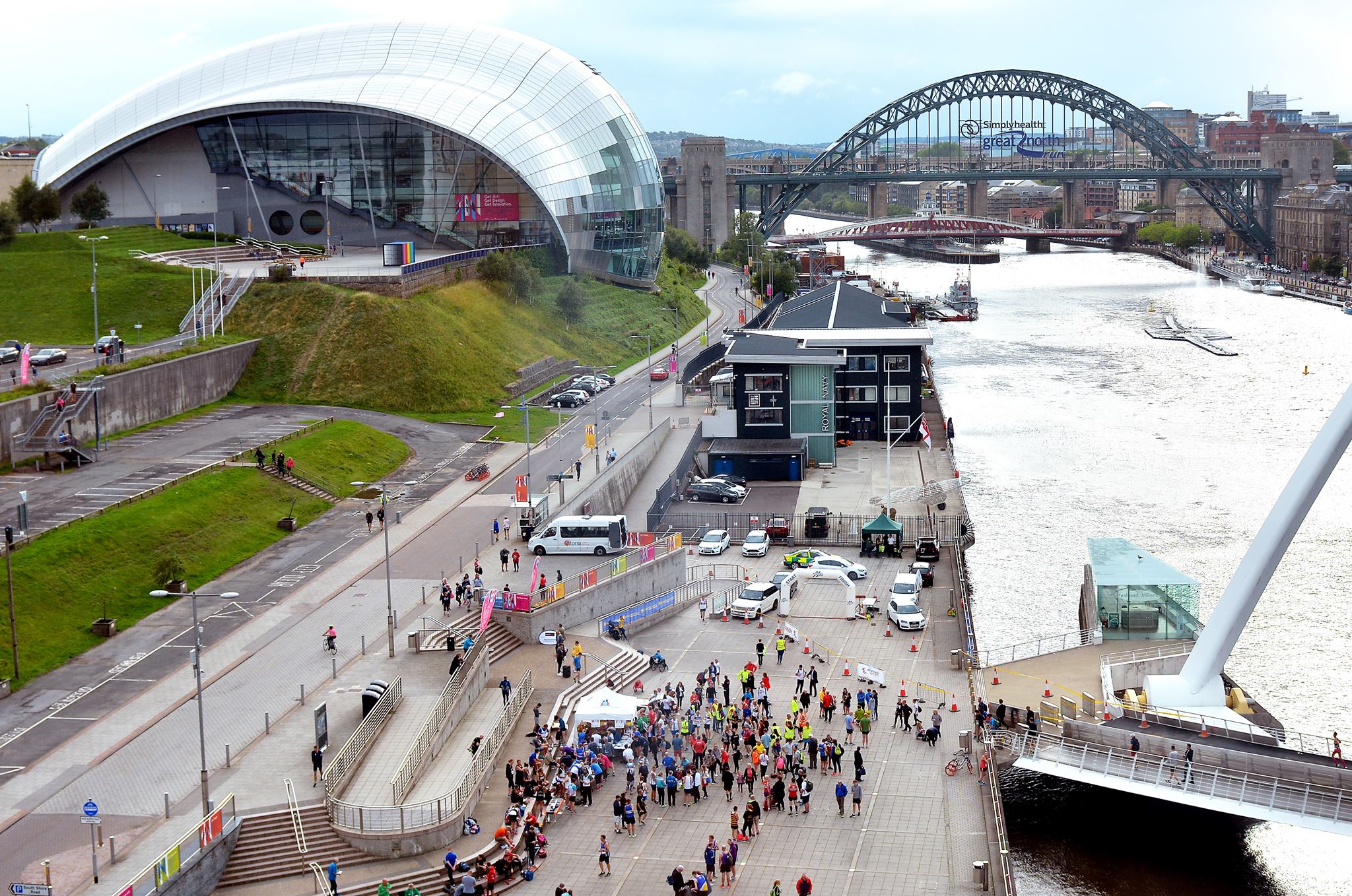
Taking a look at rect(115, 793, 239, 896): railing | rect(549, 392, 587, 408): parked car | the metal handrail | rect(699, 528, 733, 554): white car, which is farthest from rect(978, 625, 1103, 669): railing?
rect(549, 392, 587, 408): parked car

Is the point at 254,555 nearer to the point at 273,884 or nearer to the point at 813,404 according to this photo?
the point at 273,884

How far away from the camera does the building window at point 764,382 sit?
62.2 m

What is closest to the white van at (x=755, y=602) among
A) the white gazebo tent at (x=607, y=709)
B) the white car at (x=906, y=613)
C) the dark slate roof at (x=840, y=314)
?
the white car at (x=906, y=613)

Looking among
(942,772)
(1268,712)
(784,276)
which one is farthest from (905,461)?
(784,276)

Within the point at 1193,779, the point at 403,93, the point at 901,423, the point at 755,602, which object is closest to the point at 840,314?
the point at 901,423

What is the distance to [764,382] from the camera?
205 ft

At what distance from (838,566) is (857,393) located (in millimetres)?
22022

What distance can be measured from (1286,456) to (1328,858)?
127 ft

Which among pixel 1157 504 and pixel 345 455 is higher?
pixel 345 455

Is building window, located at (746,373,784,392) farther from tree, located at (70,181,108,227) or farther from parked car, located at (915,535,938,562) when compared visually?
tree, located at (70,181,108,227)

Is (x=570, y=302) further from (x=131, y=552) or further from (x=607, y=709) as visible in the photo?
(x=607, y=709)

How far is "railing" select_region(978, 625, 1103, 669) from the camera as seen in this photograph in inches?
1506

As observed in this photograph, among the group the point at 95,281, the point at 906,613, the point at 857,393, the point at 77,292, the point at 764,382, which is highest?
the point at 95,281

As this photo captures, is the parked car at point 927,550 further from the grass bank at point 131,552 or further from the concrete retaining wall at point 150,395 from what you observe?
the concrete retaining wall at point 150,395
